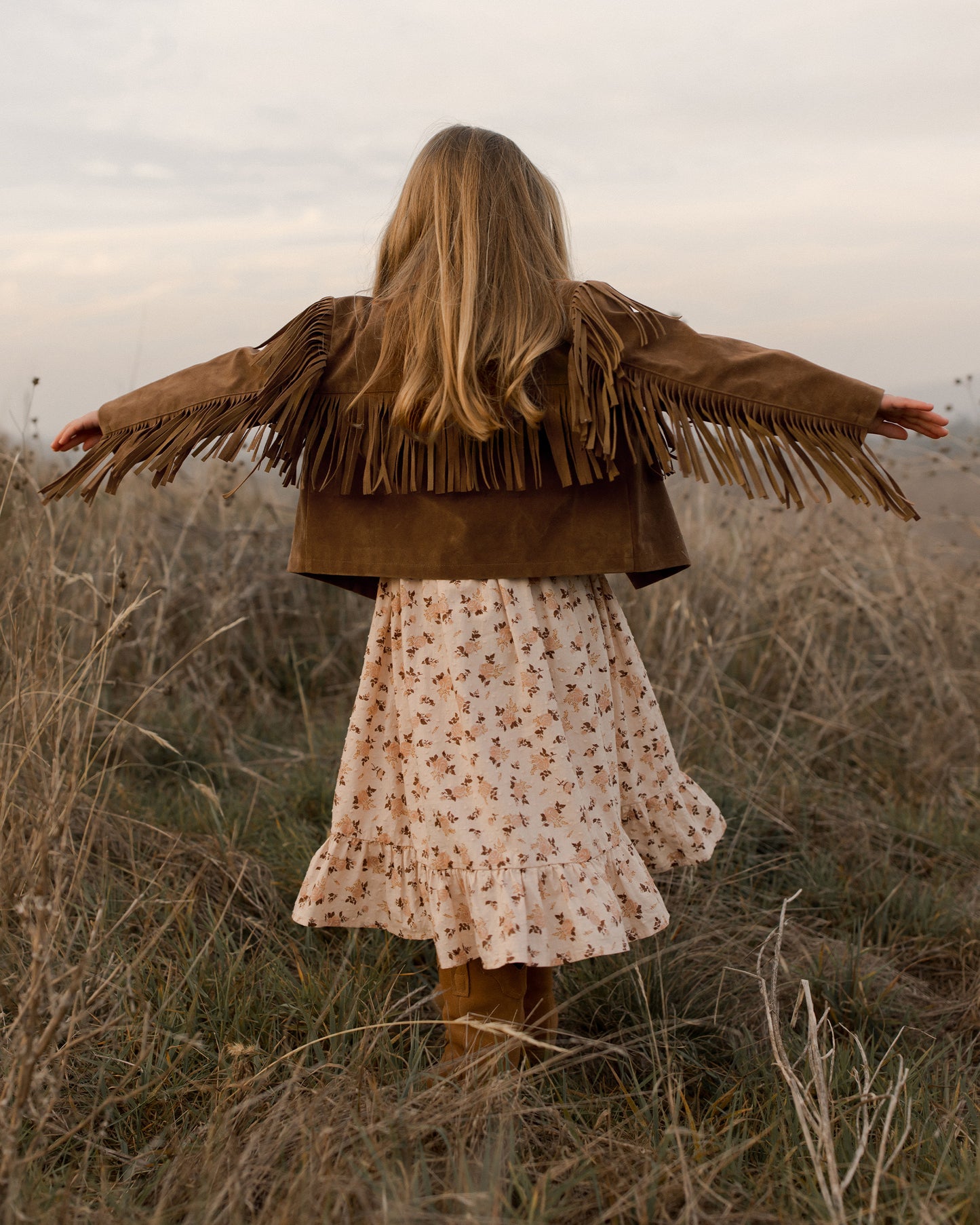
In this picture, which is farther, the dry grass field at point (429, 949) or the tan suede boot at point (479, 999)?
the tan suede boot at point (479, 999)

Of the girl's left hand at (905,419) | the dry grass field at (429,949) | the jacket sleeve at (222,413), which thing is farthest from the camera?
the jacket sleeve at (222,413)

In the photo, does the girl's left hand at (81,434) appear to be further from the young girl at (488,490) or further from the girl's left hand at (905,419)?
the girl's left hand at (905,419)

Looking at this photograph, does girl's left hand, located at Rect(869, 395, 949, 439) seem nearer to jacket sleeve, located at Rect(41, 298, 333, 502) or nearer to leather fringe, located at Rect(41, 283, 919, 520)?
leather fringe, located at Rect(41, 283, 919, 520)

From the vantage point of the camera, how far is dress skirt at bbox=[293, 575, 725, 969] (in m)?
1.94

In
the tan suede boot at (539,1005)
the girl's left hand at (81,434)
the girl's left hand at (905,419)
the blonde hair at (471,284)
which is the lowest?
the tan suede boot at (539,1005)

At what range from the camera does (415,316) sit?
6.51 ft

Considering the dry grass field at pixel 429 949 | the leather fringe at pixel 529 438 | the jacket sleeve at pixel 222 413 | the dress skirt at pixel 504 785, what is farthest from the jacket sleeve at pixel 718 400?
the dry grass field at pixel 429 949

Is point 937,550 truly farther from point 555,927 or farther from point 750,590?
point 555,927

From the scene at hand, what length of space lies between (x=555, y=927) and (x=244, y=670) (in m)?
2.44

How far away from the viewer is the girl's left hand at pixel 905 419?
184 cm

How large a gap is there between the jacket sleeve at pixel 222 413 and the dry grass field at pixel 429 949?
0.30m

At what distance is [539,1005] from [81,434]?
57.9 inches

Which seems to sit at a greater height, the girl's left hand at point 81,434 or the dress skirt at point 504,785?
the girl's left hand at point 81,434

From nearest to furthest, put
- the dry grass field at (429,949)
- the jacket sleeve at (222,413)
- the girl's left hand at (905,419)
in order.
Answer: the dry grass field at (429,949) < the girl's left hand at (905,419) < the jacket sleeve at (222,413)
